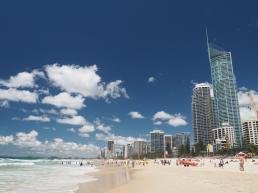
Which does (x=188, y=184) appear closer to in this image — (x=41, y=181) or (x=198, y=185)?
(x=198, y=185)

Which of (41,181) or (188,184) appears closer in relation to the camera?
(188,184)

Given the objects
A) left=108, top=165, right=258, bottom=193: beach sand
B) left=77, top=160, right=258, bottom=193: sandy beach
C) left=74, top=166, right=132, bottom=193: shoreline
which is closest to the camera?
left=108, top=165, right=258, bottom=193: beach sand

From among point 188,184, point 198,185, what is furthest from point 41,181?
point 198,185

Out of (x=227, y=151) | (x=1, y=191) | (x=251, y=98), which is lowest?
(x=1, y=191)

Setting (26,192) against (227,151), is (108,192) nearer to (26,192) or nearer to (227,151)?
(26,192)

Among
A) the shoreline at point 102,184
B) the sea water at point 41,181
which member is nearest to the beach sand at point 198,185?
the shoreline at point 102,184

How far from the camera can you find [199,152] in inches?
7170

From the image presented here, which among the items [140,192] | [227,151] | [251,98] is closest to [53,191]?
[140,192]

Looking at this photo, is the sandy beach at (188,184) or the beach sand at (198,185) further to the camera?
the sandy beach at (188,184)

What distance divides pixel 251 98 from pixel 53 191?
129 metres

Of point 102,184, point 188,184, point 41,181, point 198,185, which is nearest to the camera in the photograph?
point 198,185

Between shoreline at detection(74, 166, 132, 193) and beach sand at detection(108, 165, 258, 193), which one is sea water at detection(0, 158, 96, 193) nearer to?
shoreline at detection(74, 166, 132, 193)

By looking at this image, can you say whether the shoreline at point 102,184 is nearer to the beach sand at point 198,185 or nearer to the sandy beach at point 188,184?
the sandy beach at point 188,184

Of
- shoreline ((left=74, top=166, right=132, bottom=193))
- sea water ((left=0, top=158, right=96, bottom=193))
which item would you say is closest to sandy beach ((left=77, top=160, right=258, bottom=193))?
shoreline ((left=74, top=166, right=132, bottom=193))
